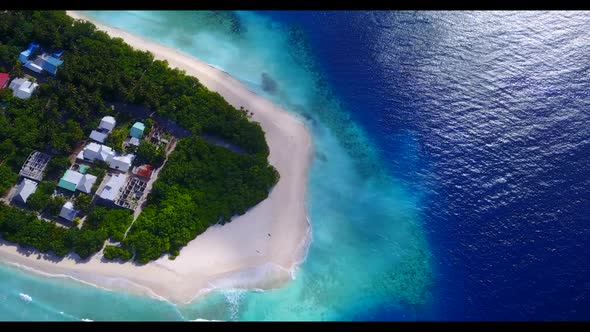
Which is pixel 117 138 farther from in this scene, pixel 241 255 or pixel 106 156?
pixel 241 255

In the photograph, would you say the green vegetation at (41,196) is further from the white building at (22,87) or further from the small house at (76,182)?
the white building at (22,87)

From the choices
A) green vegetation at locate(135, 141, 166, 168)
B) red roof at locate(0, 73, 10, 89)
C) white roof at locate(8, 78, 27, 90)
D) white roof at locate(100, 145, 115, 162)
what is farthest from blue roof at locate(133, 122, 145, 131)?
red roof at locate(0, 73, 10, 89)

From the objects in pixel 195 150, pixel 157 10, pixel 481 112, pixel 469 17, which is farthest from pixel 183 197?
pixel 469 17

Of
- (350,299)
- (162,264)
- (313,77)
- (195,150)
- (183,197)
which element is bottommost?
(162,264)

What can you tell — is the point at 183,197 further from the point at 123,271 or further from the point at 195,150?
the point at 123,271

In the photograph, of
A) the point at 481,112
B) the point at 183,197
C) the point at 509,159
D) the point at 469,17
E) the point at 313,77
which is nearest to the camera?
the point at 183,197
